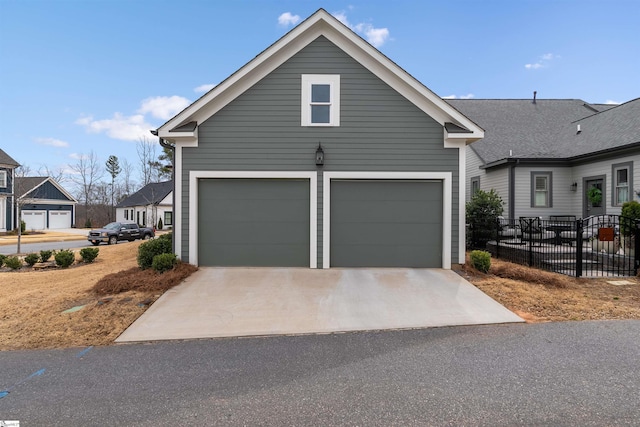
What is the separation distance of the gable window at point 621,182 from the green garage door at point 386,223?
7719 millimetres

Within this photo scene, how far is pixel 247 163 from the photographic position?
827 centimetres

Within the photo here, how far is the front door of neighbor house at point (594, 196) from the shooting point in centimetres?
1203

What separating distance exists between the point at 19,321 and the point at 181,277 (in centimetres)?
266

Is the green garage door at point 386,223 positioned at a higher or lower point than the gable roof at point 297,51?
lower

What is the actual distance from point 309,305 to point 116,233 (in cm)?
1978

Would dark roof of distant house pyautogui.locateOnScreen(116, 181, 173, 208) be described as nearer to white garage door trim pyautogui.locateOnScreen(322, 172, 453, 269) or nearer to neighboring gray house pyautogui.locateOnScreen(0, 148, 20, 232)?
neighboring gray house pyautogui.locateOnScreen(0, 148, 20, 232)

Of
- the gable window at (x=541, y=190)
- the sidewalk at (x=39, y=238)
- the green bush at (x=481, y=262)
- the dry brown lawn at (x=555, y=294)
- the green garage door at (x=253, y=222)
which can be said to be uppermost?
the gable window at (x=541, y=190)

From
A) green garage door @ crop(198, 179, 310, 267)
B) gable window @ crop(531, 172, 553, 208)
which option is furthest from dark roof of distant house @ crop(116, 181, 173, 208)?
gable window @ crop(531, 172, 553, 208)

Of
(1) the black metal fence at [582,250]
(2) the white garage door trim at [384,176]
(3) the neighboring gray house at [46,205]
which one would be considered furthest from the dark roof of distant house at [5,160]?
(1) the black metal fence at [582,250]

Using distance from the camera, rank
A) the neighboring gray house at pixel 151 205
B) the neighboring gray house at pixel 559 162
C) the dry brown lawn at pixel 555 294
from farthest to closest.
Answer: the neighboring gray house at pixel 151 205 → the neighboring gray house at pixel 559 162 → the dry brown lawn at pixel 555 294

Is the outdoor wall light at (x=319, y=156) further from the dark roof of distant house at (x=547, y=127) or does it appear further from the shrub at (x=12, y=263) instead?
the shrub at (x=12, y=263)

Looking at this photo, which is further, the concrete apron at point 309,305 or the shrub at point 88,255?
the shrub at point 88,255

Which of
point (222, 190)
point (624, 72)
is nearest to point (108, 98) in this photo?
point (222, 190)

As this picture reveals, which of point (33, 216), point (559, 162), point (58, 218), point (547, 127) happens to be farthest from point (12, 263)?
point (58, 218)
